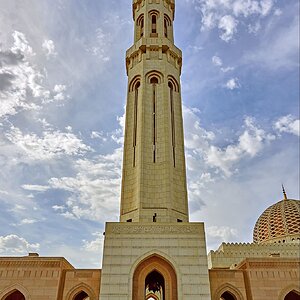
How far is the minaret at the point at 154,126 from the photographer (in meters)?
13.6

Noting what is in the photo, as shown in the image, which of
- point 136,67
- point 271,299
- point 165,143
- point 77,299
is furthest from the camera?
point 136,67

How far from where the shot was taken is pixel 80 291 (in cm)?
1220

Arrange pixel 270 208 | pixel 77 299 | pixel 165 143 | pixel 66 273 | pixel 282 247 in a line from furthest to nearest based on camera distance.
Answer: pixel 270 208
pixel 282 247
pixel 165 143
pixel 77 299
pixel 66 273

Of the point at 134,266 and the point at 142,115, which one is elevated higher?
the point at 142,115

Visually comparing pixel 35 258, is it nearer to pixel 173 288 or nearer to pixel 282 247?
pixel 173 288

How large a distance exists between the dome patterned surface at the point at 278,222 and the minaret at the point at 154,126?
17666 mm

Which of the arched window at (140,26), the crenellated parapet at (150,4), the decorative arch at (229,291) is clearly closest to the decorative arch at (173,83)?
the arched window at (140,26)

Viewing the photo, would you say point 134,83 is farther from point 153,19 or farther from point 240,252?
point 240,252

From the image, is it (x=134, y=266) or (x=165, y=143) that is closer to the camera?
(x=134, y=266)

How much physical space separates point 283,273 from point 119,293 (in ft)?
21.3

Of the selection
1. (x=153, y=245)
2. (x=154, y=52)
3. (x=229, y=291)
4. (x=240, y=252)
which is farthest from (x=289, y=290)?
(x=154, y=52)

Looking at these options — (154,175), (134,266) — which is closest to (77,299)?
(134,266)

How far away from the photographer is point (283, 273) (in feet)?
40.0

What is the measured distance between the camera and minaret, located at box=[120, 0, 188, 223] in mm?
13648
